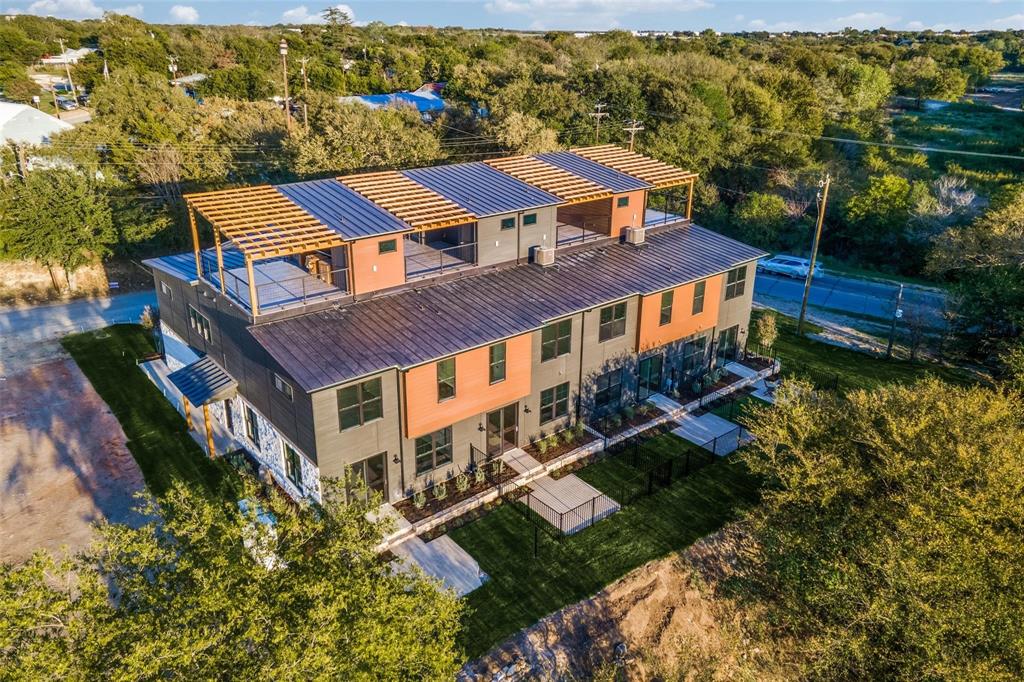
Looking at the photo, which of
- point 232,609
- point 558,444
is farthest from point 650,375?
point 232,609

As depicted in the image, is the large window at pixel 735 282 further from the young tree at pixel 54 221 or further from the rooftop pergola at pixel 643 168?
the young tree at pixel 54 221

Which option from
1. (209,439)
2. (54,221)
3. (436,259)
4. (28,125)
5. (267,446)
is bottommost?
(209,439)

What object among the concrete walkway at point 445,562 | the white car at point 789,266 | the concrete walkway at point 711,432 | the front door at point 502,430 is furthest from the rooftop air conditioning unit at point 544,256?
the white car at point 789,266

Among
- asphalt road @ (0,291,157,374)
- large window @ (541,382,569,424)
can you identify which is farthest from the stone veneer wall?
asphalt road @ (0,291,157,374)

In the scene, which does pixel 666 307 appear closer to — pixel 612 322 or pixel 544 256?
pixel 612 322

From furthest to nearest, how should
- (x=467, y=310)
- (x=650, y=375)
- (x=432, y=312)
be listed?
1. (x=650, y=375)
2. (x=467, y=310)
3. (x=432, y=312)

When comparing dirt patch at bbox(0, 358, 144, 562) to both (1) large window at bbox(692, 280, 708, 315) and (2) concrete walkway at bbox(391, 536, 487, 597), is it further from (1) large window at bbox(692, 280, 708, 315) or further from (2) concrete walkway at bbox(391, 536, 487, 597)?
(1) large window at bbox(692, 280, 708, 315)

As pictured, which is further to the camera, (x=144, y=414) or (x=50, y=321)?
(x=50, y=321)
